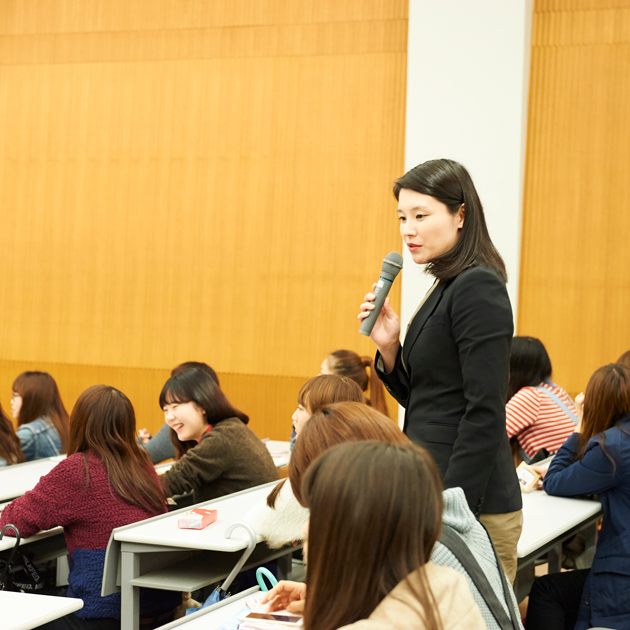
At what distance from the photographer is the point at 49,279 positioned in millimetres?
6453

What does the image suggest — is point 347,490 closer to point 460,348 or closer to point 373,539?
point 373,539

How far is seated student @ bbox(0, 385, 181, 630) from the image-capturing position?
253 centimetres

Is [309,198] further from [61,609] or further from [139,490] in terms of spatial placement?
[61,609]

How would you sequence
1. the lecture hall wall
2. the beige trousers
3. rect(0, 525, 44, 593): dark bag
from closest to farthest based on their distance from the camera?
the beige trousers, rect(0, 525, 44, 593): dark bag, the lecture hall wall

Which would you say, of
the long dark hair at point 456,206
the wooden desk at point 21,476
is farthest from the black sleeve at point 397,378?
the wooden desk at point 21,476

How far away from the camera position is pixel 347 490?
98 cm

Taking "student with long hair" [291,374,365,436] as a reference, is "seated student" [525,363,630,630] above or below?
below

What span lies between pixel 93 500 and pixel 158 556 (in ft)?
1.02

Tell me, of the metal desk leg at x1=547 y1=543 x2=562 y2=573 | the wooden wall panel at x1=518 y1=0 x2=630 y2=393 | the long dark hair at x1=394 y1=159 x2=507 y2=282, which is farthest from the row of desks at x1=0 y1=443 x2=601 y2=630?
the wooden wall panel at x1=518 y1=0 x2=630 y2=393

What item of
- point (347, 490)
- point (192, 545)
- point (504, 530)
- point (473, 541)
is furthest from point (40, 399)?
point (347, 490)

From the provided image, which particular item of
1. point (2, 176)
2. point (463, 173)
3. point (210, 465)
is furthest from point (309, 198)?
point (463, 173)

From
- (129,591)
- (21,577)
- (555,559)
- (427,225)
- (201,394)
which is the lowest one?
(555,559)

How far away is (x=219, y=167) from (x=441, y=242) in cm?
459

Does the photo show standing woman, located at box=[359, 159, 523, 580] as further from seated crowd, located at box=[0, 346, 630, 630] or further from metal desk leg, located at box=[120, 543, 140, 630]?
metal desk leg, located at box=[120, 543, 140, 630]
